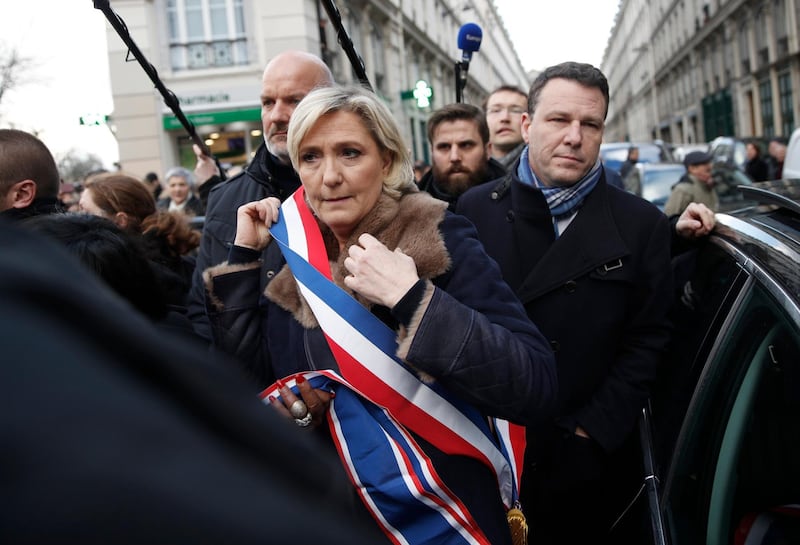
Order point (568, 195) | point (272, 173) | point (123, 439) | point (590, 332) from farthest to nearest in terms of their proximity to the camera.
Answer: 1. point (272, 173)
2. point (568, 195)
3. point (590, 332)
4. point (123, 439)

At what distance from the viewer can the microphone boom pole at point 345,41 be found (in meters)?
2.61

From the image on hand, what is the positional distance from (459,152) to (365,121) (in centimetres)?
237

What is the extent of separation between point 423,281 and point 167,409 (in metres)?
1.22

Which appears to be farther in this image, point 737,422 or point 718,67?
point 718,67

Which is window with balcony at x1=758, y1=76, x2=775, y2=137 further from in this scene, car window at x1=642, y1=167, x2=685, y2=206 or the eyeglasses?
the eyeglasses

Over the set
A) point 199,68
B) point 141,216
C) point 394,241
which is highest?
point 199,68

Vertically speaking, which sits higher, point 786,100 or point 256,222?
point 786,100

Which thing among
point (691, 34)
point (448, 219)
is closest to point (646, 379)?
point (448, 219)

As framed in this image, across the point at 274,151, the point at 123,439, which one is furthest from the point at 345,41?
the point at 123,439

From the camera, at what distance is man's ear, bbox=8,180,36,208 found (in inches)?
111

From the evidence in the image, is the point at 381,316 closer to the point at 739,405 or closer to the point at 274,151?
the point at 739,405

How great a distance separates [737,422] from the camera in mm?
1877

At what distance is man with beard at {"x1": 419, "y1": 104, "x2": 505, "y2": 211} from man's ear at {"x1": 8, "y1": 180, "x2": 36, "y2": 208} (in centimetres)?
220

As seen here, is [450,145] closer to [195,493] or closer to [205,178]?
[205,178]
